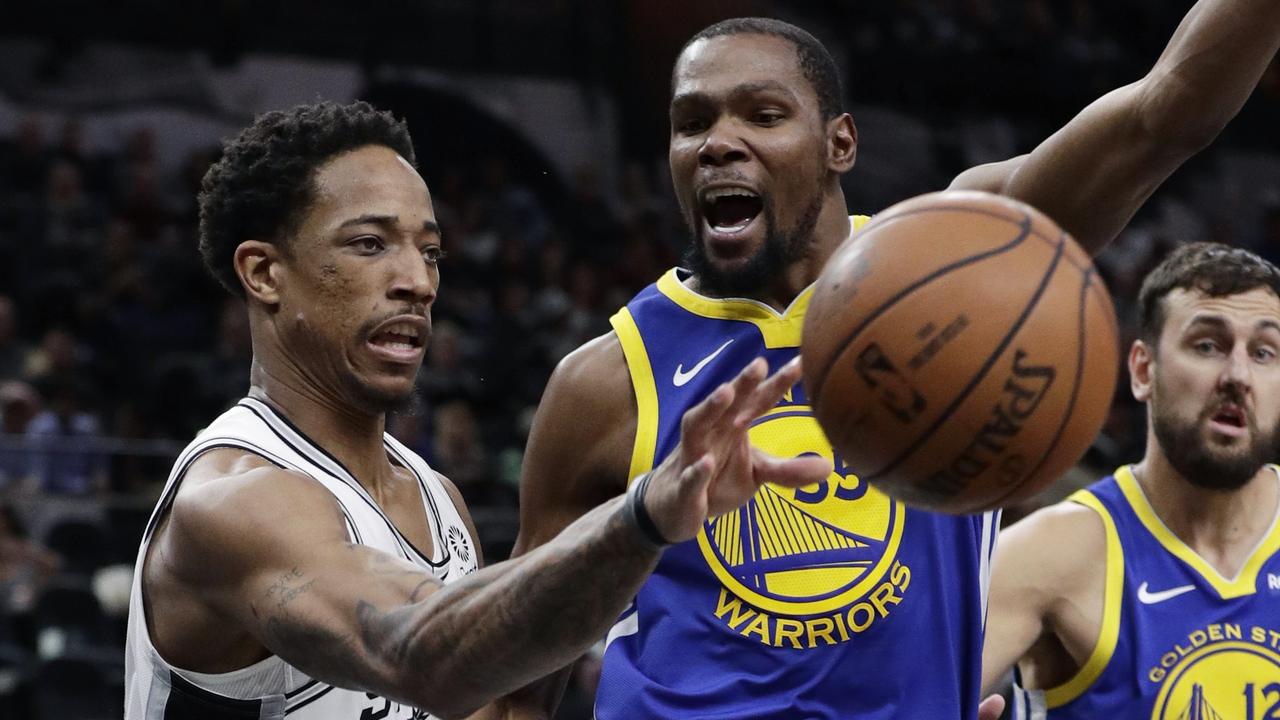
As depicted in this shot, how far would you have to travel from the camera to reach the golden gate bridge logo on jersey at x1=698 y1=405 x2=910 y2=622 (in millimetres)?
2904

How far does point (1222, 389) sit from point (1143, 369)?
25 centimetres

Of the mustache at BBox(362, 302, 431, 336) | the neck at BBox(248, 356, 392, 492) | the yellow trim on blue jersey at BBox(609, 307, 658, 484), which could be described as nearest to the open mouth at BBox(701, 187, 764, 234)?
the yellow trim on blue jersey at BBox(609, 307, 658, 484)

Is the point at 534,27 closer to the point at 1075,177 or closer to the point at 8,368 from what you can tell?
the point at 8,368

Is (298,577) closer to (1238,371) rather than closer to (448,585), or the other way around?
(448,585)

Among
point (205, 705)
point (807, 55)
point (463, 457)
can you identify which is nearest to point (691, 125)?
point (807, 55)

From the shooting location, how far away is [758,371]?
6.97ft

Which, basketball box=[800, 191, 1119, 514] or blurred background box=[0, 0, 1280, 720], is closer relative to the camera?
basketball box=[800, 191, 1119, 514]

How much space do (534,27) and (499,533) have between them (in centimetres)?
782

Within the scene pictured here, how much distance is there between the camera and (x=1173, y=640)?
13.0ft

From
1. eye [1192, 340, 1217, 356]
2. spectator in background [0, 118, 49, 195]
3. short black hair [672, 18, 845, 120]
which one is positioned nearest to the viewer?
short black hair [672, 18, 845, 120]

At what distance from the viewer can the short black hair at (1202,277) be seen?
413cm

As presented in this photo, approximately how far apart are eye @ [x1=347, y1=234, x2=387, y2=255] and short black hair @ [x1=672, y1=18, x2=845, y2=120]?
0.68 metres

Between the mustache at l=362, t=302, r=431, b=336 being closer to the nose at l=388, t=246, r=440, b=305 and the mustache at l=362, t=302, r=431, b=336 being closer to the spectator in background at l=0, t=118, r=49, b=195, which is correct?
the nose at l=388, t=246, r=440, b=305

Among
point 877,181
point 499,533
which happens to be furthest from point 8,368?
point 877,181
